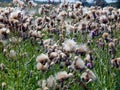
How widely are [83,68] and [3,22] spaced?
63.2 inches

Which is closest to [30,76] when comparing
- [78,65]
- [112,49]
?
[112,49]

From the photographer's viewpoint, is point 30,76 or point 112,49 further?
point 112,49

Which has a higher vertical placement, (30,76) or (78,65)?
(78,65)

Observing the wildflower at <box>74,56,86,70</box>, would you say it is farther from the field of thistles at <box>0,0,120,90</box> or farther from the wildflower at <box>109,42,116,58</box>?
the wildflower at <box>109,42,116,58</box>

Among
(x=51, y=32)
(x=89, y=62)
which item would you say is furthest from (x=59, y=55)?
(x=51, y=32)

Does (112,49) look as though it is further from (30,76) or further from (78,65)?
(78,65)

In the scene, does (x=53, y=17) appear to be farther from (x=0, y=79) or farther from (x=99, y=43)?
(x=0, y=79)

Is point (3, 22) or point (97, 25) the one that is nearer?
point (3, 22)

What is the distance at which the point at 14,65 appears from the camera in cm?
490

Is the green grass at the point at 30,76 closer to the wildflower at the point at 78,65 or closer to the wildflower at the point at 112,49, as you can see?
the wildflower at the point at 112,49

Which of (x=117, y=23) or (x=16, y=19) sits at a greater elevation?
(x=16, y=19)

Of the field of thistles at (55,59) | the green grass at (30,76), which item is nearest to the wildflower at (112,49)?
the field of thistles at (55,59)

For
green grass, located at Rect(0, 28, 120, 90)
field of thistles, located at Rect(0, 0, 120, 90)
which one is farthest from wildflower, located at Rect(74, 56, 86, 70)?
green grass, located at Rect(0, 28, 120, 90)

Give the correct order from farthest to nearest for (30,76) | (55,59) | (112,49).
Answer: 1. (112,49)
2. (30,76)
3. (55,59)
